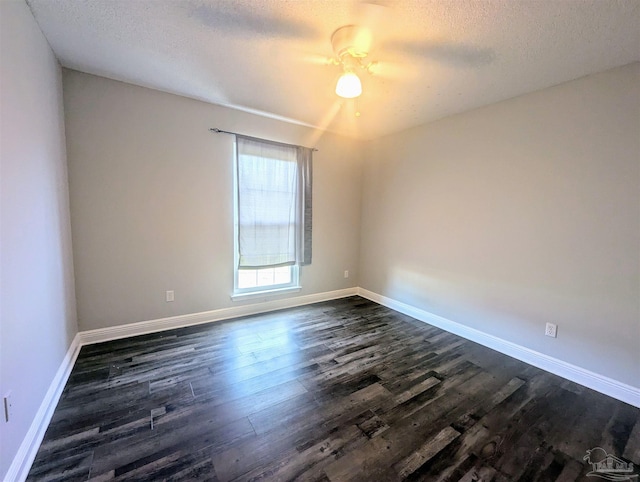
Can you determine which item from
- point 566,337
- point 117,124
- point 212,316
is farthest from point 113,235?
point 566,337

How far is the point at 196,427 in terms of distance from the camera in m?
1.67

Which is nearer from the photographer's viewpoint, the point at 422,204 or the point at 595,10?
the point at 595,10

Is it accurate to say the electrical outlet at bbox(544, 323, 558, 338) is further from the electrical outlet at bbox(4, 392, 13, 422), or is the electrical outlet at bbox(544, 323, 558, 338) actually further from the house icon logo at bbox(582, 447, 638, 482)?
the electrical outlet at bbox(4, 392, 13, 422)

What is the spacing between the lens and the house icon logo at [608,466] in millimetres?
1422

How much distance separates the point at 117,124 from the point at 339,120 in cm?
229

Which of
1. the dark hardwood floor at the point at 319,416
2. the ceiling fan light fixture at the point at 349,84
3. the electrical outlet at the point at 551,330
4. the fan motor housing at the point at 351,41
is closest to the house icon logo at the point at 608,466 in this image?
the dark hardwood floor at the point at 319,416

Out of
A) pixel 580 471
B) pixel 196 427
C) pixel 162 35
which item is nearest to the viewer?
pixel 580 471

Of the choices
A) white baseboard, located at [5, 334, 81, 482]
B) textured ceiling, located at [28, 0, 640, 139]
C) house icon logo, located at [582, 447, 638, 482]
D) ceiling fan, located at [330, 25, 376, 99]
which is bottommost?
house icon logo, located at [582, 447, 638, 482]

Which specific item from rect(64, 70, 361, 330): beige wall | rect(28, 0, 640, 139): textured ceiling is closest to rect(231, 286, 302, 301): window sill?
rect(64, 70, 361, 330): beige wall

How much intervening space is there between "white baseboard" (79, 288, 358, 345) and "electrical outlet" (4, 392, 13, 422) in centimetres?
150

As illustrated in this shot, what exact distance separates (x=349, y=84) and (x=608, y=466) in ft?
8.73

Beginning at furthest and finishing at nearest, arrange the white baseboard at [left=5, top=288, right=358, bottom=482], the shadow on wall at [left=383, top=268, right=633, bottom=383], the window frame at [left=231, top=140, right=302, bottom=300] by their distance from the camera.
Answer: the window frame at [left=231, top=140, right=302, bottom=300] < the shadow on wall at [left=383, top=268, right=633, bottom=383] < the white baseboard at [left=5, top=288, right=358, bottom=482]

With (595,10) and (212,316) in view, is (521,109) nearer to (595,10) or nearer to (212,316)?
(595,10)

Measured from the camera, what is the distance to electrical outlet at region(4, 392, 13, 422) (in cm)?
122
